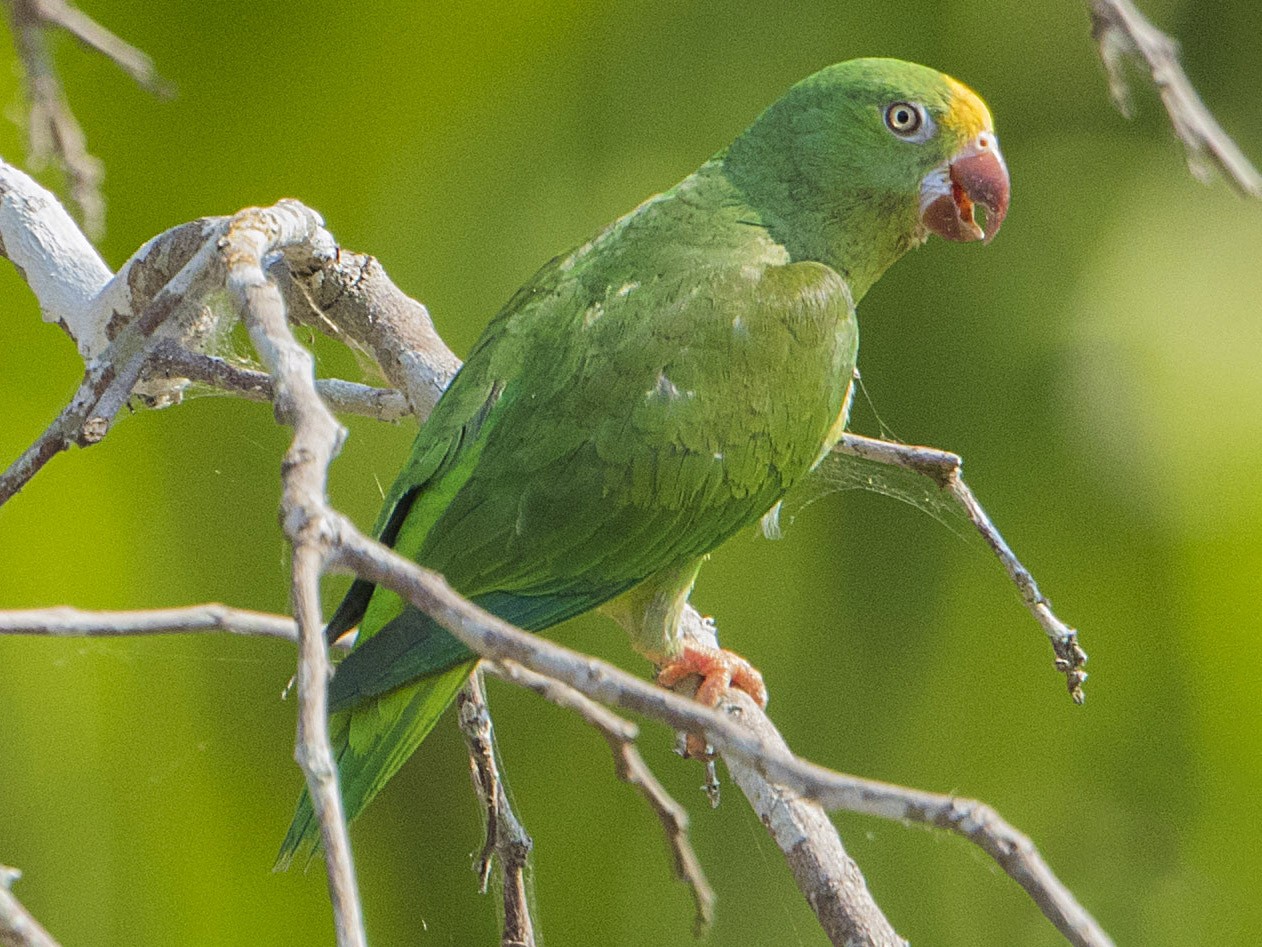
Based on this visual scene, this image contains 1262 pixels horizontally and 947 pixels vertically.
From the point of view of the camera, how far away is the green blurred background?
208 cm

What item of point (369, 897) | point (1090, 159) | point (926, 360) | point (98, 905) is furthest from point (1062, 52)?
point (98, 905)

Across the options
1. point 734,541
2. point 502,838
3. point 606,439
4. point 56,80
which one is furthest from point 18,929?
point 734,541

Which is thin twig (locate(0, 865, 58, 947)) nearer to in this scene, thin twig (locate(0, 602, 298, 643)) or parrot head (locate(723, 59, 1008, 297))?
thin twig (locate(0, 602, 298, 643))

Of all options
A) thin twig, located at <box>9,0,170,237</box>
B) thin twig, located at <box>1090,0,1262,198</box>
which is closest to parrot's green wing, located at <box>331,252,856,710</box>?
thin twig, located at <box>9,0,170,237</box>

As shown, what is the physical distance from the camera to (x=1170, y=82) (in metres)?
0.74

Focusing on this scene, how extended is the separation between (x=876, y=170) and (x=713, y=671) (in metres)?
0.74

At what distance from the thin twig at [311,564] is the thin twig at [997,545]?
36.2 inches

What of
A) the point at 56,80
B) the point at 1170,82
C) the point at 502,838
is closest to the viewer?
the point at 1170,82

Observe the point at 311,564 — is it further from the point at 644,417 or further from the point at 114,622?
the point at 644,417

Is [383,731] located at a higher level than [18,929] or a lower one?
lower

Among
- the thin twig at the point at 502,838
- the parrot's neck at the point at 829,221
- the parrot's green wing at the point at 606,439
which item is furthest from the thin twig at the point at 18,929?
the parrot's neck at the point at 829,221

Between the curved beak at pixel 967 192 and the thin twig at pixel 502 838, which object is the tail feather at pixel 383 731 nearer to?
the thin twig at pixel 502 838

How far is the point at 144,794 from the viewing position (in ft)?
6.90

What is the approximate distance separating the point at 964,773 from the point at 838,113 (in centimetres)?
112
